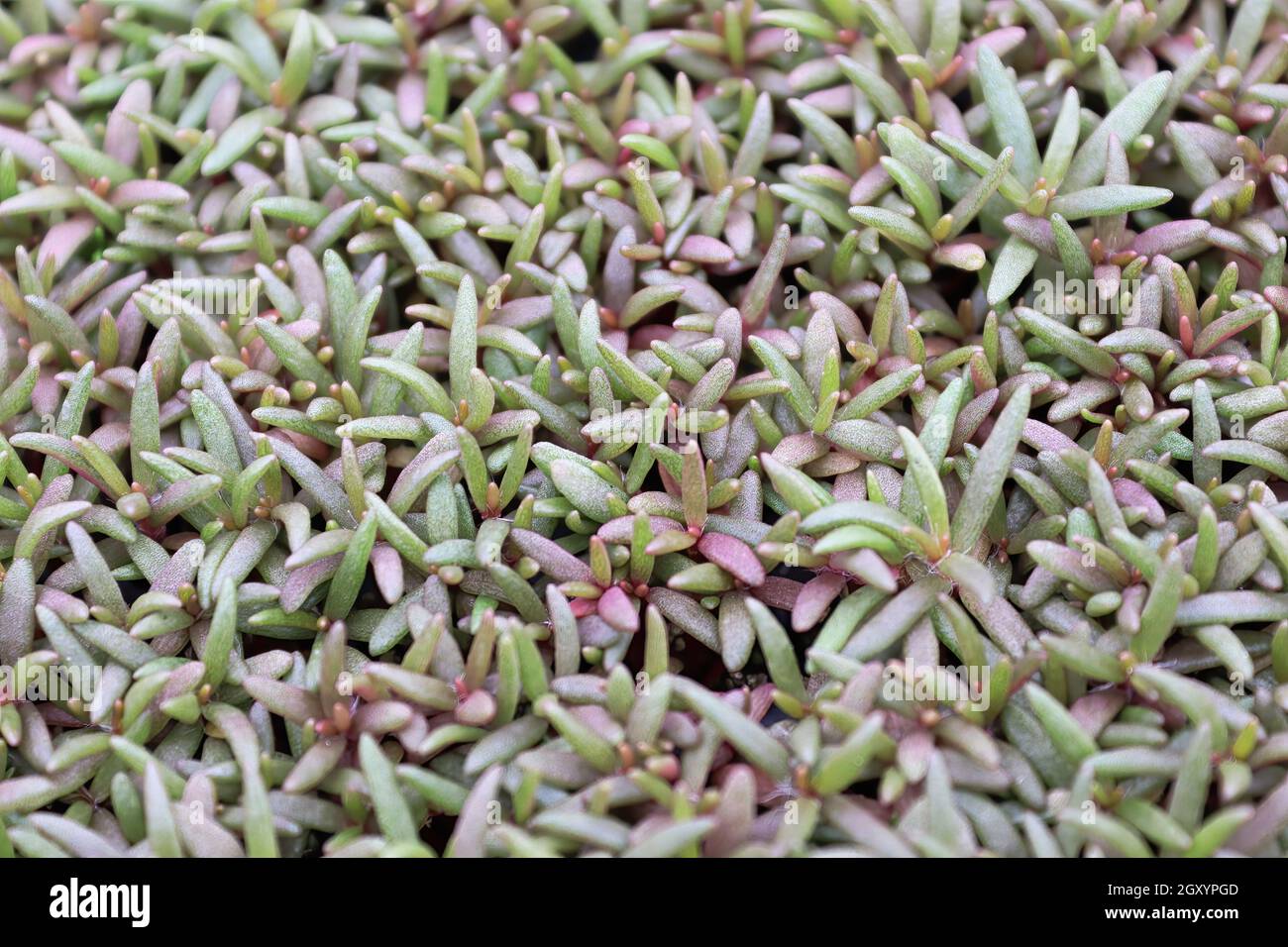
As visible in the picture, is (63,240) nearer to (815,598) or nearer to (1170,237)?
(815,598)

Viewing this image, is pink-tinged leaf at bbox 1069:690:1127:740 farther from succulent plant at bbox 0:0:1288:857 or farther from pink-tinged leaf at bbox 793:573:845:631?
pink-tinged leaf at bbox 793:573:845:631

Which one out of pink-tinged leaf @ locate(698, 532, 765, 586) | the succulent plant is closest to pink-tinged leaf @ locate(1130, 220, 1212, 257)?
the succulent plant

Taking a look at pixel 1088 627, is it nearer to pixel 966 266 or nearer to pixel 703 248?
pixel 966 266

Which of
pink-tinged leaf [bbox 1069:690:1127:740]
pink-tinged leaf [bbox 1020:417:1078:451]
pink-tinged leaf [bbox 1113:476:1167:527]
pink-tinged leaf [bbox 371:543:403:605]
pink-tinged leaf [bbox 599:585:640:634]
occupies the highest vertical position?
pink-tinged leaf [bbox 1020:417:1078:451]

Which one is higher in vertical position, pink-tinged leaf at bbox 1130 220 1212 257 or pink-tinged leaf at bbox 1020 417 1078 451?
pink-tinged leaf at bbox 1130 220 1212 257

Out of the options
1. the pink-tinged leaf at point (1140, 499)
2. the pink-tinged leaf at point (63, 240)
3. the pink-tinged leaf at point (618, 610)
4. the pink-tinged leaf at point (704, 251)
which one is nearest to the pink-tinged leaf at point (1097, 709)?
the pink-tinged leaf at point (1140, 499)

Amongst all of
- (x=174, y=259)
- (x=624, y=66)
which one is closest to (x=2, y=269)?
(x=174, y=259)
